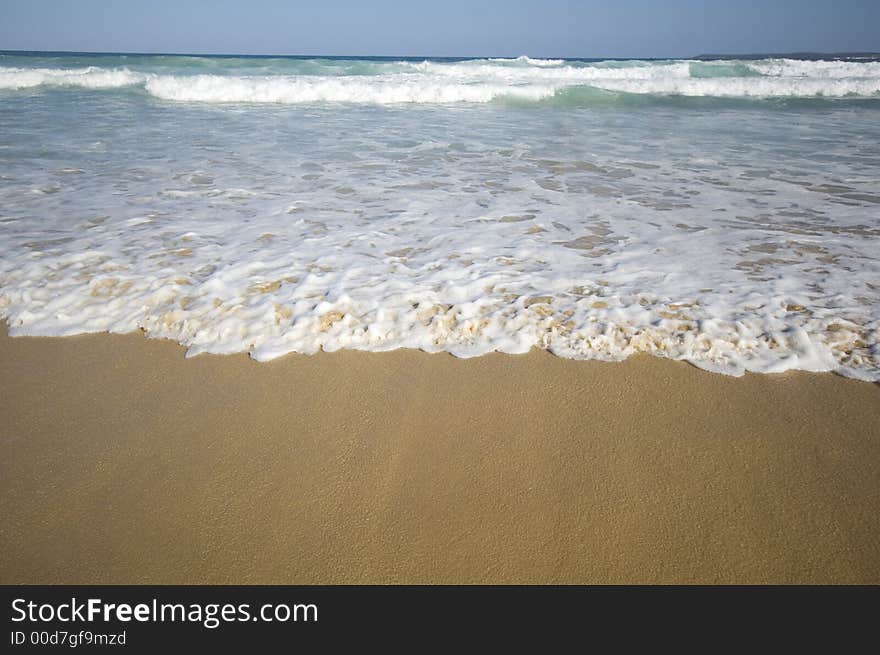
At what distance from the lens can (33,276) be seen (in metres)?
2.86

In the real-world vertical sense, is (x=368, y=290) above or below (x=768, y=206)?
below

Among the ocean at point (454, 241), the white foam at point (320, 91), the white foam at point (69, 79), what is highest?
the white foam at point (69, 79)

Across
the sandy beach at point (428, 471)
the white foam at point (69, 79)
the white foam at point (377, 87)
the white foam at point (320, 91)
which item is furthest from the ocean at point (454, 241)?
the white foam at point (69, 79)

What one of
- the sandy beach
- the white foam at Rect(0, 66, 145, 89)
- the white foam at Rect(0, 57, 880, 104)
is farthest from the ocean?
the white foam at Rect(0, 66, 145, 89)

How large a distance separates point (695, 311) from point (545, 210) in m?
1.91

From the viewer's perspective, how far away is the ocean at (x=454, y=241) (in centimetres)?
Result: 237

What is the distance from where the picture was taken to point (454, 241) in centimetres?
349

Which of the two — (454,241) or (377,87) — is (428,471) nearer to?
(454,241)

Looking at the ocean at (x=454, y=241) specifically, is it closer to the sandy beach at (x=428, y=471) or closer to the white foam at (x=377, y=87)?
the sandy beach at (x=428, y=471)

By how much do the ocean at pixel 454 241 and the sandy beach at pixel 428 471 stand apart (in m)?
0.21

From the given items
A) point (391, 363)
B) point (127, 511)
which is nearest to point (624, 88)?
point (391, 363)

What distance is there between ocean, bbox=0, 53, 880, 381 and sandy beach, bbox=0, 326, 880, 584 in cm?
21

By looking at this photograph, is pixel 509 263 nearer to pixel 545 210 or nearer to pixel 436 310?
pixel 436 310
